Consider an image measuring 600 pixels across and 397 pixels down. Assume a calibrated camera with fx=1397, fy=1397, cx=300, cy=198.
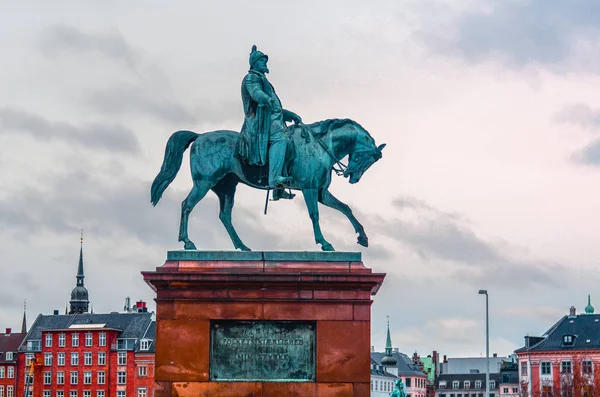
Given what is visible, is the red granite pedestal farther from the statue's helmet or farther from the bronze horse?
the statue's helmet

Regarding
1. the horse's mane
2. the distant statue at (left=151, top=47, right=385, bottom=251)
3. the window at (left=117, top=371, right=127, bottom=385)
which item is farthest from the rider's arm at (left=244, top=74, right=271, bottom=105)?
the window at (left=117, top=371, right=127, bottom=385)

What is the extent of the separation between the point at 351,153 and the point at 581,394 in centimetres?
9017

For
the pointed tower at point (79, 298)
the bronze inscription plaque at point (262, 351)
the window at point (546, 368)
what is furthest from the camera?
the pointed tower at point (79, 298)

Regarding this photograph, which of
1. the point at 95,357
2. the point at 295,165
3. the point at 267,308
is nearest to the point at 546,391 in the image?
the point at 95,357

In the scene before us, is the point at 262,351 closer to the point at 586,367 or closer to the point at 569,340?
the point at 586,367

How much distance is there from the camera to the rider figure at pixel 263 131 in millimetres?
27562

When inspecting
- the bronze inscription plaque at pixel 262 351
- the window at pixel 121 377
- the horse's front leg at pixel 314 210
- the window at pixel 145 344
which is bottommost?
the bronze inscription plaque at pixel 262 351

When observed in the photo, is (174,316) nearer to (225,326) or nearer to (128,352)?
(225,326)

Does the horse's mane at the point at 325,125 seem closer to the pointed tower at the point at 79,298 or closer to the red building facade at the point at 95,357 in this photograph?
the red building facade at the point at 95,357

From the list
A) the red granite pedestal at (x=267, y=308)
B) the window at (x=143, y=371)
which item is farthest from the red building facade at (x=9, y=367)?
the red granite pedestal at (x=267, y=308)

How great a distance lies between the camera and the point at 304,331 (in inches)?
1046

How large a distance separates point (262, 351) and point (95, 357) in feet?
395

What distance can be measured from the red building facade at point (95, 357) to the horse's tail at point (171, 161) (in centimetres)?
11501

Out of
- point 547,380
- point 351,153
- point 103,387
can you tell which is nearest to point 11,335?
point 103,387
